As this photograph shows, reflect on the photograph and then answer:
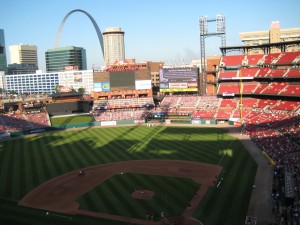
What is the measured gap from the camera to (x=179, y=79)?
99.2 meters

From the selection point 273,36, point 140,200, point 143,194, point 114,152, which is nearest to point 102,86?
point 114,152

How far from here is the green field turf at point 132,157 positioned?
1233 inches

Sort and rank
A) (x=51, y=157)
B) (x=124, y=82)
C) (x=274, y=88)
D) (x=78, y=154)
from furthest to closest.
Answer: (x=124, y=82), (x=274, y=88), (x=78, y=154), (x=51, y=157)

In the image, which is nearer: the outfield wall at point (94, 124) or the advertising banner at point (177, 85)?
the outfield wall at point (94, 124)

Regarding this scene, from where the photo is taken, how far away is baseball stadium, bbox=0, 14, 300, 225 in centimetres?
3000

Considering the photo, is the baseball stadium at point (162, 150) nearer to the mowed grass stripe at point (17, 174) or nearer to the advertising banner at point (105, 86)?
the mowed grass stripe at point (17, 174)

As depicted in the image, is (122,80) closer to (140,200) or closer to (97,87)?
(97,87)

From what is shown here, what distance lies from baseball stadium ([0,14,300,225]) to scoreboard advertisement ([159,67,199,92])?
31cm

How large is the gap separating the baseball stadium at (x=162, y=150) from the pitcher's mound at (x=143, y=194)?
0.35ft

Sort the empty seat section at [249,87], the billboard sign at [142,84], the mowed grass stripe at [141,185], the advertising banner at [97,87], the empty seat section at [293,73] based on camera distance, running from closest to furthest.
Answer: the mowed grass stripe at [141,185]
the empty seat section at [293,73]
the empty seat section at [249,87]
the billboard sign at [142,84]
the advertising banner at [97,87]

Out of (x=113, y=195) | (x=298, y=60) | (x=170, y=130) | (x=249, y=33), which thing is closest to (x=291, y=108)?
(x=298, y=60)

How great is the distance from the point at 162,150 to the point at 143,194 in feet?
65.8

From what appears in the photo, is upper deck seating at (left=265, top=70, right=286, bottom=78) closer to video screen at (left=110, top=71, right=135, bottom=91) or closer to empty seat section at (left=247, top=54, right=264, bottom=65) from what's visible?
empty seat section at (left=247, top=54, right=264, bottom=65)

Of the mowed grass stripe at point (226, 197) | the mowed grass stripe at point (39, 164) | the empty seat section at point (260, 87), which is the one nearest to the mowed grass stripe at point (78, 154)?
the mowed grass stripe at point (39, 164)
